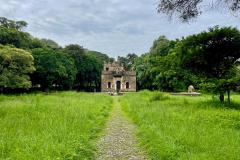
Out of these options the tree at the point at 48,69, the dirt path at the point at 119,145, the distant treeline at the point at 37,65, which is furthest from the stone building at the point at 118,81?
the dirt path at the point at 119,145

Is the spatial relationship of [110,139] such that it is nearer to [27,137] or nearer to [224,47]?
[27,137]

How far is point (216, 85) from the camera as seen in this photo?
2484cm

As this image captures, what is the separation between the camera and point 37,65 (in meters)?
59.0

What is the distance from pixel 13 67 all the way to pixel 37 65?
47.7 feet

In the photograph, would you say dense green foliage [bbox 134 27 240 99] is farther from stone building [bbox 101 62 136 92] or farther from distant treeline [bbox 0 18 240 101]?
stone building [bbox 101 62 136 92]

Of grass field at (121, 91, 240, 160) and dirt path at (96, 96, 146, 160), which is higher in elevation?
grass field at (121, 91, 240, 160)

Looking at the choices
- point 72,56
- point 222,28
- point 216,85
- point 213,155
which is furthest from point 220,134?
point 72,56

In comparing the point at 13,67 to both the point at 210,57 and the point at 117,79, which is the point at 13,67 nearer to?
the point at 210,57

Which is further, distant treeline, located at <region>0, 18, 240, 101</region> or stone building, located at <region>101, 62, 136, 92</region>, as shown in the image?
stone building, located at <region>101, 62, 136, 92</region>

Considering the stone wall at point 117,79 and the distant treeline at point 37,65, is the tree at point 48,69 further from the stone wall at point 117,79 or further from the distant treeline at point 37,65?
the stone wall at point 117,79

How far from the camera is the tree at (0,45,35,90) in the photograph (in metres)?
42.2

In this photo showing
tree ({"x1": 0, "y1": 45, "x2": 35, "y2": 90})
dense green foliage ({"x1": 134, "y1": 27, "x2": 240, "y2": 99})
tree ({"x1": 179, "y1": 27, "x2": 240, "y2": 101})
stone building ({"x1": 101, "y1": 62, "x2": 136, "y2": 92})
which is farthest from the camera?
stone building ({"x1": 101, "y1": 62, "x2": 136, "y2": 92})

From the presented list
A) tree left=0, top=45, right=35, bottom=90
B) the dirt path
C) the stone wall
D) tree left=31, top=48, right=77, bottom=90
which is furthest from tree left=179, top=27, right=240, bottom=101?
the stone wall

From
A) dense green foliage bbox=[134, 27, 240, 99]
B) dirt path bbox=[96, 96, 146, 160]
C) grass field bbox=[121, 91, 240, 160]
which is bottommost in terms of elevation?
dirt path bbox=[96, 96, 146, 160]
